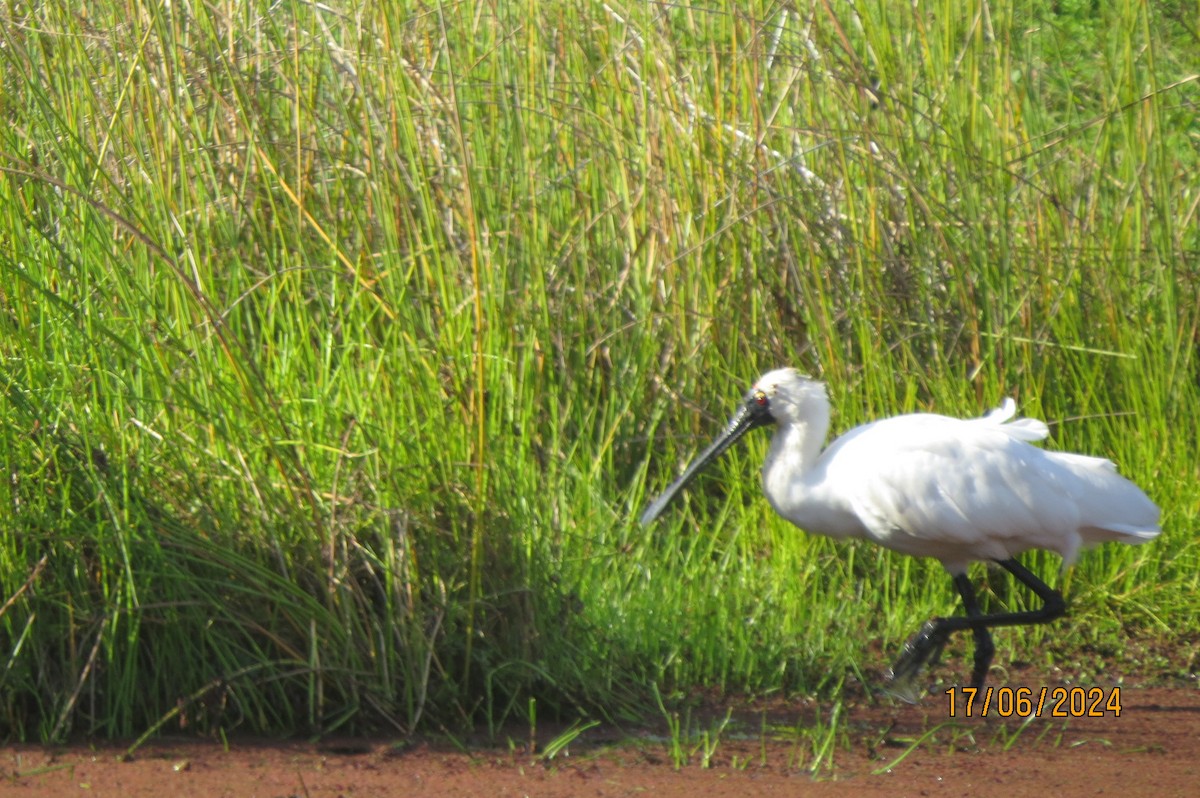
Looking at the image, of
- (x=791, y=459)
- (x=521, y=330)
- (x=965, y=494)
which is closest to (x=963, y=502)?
(x=965, y=494)

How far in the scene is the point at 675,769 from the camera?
11.7ft

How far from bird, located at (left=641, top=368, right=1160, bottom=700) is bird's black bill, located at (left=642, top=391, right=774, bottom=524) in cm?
21

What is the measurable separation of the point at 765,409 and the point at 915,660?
86 centimetres

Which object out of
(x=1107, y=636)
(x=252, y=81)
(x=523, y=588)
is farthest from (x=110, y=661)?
(x=1107, y=636)

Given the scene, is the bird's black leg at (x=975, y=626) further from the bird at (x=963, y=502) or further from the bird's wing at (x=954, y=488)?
the bird's wing at (x=954, y=488)

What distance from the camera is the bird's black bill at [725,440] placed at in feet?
15.8

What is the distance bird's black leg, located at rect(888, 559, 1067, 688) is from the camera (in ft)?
14.3

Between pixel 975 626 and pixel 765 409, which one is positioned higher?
pixel 765 409

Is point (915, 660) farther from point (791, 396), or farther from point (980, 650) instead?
point (791, 396)

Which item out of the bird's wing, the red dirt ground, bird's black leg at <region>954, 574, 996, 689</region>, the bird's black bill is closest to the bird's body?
the bird's wing

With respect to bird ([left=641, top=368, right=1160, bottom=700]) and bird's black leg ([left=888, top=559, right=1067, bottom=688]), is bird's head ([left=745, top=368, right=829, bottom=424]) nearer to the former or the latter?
bird ([left=641, top=368, right=1160, bottom=700])

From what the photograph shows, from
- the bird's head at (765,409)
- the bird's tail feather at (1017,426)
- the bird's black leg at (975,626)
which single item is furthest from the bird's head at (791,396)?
the bird's black leg at (975,626)

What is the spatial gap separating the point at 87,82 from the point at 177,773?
174 cm

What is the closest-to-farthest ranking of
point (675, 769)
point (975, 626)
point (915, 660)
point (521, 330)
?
point (675, 769) < point (915, 660) < point (975, 626) < point (521, 330)
